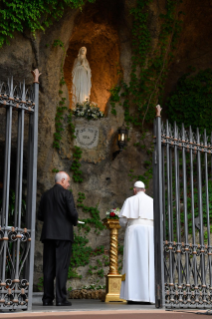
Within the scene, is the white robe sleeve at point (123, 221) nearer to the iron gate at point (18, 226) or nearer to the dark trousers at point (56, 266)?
the dark trousers at point (56, 266)

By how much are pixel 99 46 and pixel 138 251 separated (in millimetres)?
7737

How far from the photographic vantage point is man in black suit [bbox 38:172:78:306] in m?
6.68

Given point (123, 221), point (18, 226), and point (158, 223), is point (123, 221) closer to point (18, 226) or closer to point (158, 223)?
point (158, 223)

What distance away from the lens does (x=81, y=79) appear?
12953 millimetres

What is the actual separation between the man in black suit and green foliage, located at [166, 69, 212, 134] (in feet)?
21.7

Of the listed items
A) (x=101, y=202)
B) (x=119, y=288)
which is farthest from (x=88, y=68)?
(x=119, y=288)

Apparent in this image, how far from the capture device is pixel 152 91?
42.1 feet

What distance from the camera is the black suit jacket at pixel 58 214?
22.0ft

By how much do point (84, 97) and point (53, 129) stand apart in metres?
1.92

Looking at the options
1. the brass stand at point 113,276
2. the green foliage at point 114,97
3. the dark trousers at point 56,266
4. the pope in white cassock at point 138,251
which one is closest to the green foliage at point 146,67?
the green foliage at point 114,97

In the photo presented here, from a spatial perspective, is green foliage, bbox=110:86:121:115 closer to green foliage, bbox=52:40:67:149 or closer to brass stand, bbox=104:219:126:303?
green foliage, bbox=52:40:67:149

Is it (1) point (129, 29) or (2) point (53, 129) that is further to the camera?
(1) point (129, 29)

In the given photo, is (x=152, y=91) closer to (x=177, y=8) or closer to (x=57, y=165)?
(x=177, y=8)

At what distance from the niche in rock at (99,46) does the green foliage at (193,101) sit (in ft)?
6.08
